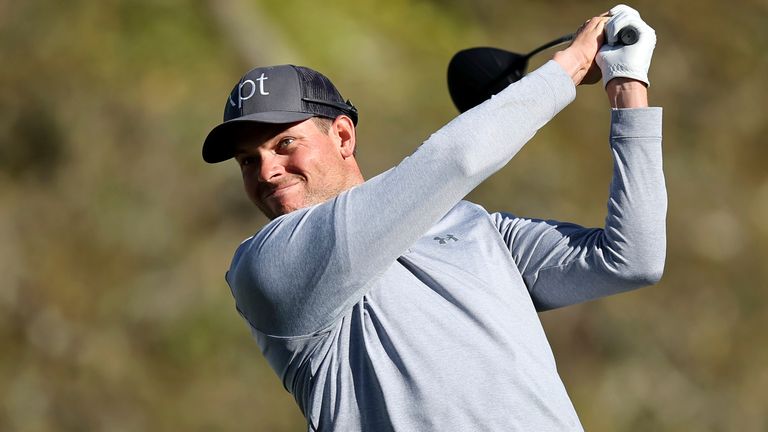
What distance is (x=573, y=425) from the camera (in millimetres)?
1554

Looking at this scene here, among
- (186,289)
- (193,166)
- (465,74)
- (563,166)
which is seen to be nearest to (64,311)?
(186,289)

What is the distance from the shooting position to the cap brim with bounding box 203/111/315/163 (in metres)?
1.67

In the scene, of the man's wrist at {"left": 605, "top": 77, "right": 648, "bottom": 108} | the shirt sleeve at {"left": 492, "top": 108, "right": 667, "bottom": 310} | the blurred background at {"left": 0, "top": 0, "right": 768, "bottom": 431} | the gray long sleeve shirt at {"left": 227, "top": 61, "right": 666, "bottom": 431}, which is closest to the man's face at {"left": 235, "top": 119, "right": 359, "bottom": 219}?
the gray long sleeve shirt at {"left": 227, "top": 61, "right": 666, "bottom": 431}

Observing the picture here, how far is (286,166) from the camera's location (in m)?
1.71

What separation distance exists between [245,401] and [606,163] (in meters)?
2.24

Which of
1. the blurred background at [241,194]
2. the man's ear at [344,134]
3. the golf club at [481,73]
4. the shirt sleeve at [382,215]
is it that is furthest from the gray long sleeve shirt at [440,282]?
the blurred background at [241,194]

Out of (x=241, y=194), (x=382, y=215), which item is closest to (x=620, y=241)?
(x=382, y=215)

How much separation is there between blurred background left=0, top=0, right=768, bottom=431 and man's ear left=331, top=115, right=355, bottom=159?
11.7ft

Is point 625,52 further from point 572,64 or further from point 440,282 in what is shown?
point 440,282

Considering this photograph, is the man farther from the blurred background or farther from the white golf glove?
the blurred background

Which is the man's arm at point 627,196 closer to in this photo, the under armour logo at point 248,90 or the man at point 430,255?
the man at point 430,255

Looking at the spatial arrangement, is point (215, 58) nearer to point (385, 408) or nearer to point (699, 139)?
point (699, 139)

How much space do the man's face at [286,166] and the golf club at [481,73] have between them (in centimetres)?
42

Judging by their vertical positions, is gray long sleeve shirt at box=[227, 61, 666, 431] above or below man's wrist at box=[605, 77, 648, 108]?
below
